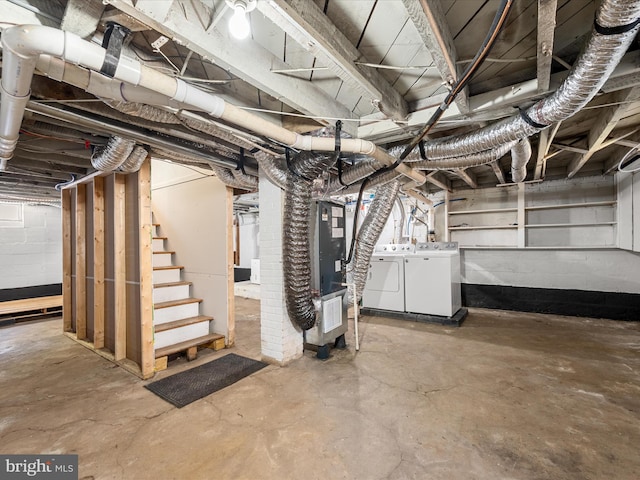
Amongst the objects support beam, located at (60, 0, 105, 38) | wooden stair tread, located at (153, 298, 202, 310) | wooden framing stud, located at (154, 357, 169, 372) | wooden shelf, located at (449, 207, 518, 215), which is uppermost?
support beam, located at (60, 0, 105, 38)

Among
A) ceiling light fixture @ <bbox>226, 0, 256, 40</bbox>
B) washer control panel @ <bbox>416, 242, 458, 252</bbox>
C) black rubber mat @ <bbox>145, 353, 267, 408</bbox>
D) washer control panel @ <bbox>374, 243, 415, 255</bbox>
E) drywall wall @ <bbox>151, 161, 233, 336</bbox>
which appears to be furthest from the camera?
washer control panel @ <bbox>374, 243, 415, 255</bbox>

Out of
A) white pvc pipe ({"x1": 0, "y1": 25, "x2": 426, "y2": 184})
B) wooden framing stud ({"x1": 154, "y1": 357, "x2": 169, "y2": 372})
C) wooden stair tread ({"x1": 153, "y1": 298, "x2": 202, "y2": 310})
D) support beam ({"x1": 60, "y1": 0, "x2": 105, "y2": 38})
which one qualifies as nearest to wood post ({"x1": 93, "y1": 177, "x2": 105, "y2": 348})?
wooden stair tread ({"x1": 153, "y1": 298, "x2": 202, "y2": 310})

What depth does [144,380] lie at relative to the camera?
2443 millimetres

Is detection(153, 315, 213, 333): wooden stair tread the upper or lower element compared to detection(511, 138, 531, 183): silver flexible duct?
lower

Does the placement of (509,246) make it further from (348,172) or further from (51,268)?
(51,268)

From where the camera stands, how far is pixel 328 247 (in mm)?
2902

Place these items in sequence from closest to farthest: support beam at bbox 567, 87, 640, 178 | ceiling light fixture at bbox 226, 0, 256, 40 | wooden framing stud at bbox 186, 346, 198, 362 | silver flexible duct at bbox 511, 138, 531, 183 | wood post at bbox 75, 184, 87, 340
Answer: ceiling light fixture at bbox 226, 0, 256, 40 < support beam at bbox 567, 87, 640, 178 < silver flexible duct at bbox 511, 138, 531, 183 < wooden framing stud at bbox 186, 346, 198, 362 < wood post at bbox 75, 184, 87, 340

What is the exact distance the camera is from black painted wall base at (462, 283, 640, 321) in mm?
4098

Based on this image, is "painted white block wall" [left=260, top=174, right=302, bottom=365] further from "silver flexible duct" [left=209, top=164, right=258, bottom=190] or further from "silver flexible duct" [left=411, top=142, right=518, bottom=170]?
"silver flexible duct" [left=411, top=142, right=518, bottom=170]

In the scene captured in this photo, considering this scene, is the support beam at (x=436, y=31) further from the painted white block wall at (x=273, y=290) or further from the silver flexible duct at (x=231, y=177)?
the silver flexible duct at (x=231, y=177)

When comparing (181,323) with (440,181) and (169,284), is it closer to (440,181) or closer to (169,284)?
(169,284)

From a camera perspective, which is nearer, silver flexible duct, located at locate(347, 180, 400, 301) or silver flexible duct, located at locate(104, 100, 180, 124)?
silver flexible duct, located at locate(104, 100, 180, 124)

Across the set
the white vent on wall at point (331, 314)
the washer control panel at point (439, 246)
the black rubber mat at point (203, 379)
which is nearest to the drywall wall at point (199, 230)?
the black rubber mat at point (203, 379)

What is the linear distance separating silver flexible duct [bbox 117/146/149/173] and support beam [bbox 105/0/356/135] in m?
1.43
